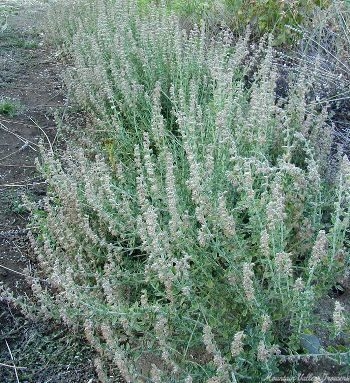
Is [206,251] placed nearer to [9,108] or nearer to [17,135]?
[17,135]

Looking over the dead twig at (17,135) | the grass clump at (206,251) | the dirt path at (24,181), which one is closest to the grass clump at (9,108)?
the dirt path at (24,181)

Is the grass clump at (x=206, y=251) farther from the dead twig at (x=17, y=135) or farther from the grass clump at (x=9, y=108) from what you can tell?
the grass clump at (x=9, y=108)

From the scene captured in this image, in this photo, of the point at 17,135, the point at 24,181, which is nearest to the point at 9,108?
the point at 17,135

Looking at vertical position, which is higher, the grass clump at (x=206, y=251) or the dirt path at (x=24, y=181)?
the grass clump at (x=206, y=251)

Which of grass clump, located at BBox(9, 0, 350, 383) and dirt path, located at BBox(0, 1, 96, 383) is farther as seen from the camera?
dirt path, located at BBox(0, 1, 96, 383)

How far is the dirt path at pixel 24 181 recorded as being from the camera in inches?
88.0

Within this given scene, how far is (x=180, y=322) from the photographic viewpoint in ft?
6.38

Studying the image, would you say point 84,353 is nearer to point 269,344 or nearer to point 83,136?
point 269,344

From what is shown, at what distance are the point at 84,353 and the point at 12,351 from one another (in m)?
0.30

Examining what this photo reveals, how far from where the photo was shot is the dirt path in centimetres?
223

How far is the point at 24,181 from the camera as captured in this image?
3.38 meters

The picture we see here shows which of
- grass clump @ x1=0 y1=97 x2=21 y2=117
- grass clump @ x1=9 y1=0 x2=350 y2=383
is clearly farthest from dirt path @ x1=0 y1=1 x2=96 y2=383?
grass clump @ x1=9 y1=0 x2=350 y2=383

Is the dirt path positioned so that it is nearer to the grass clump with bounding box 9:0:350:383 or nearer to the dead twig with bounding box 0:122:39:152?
the dead twig with bounding box 0:122:39:152

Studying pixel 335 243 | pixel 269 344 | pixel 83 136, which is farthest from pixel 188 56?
pixel 269 344
